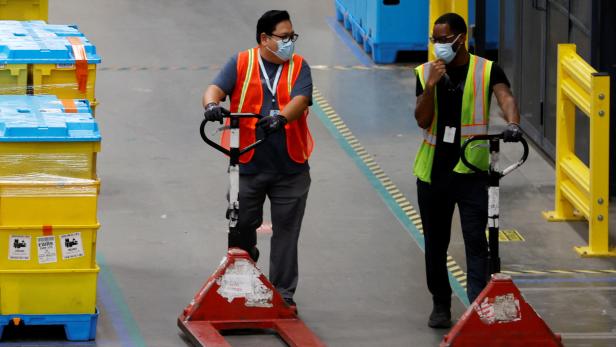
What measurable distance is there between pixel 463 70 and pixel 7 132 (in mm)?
2892

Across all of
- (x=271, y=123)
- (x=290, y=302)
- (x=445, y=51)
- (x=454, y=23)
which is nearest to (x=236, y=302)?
(x=290, y=302)

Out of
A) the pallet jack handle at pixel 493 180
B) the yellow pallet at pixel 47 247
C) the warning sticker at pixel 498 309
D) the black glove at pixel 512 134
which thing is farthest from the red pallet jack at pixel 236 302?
the black glove at pixel 512 134

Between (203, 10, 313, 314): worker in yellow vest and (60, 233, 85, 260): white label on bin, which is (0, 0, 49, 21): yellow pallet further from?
(60, 233, 85, 260): white label on bin

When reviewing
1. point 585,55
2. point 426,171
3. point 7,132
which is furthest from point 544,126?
point 7,132

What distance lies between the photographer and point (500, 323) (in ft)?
29.5

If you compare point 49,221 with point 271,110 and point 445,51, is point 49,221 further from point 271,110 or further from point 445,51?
point 445,51

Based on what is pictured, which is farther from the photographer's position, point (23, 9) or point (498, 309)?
point (23, 9)

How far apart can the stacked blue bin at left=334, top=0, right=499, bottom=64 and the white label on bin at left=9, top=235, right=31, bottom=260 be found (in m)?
9.62

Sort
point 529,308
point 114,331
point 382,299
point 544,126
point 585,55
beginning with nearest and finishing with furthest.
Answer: point 529,308
point 114,331
point 382,299
point 585,55
point 544,126

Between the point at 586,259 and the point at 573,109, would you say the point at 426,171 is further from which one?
the point at 573,109

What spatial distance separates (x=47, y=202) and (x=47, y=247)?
0.29 m

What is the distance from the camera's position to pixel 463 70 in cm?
935

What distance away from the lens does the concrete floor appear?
10070 millimetres

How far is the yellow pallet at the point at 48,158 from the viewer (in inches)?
365
